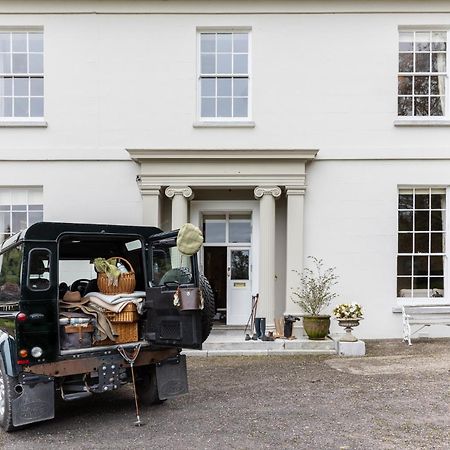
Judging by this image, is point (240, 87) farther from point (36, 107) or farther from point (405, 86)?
point (36, 107)

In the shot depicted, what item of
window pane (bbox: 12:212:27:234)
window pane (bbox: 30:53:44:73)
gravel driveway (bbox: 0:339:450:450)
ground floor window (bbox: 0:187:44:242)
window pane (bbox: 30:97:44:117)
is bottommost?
gravel driveway (bbox: 0:339:450:450)

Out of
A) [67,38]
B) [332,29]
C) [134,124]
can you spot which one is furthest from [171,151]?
[332,29]

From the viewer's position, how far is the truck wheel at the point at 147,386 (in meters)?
6.39

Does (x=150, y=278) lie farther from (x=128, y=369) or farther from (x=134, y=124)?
(x=134, y=124)

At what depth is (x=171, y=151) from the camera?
37.9 ft

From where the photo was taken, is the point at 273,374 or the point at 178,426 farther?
the point at 273,374

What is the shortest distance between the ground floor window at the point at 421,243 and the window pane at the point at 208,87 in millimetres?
5089

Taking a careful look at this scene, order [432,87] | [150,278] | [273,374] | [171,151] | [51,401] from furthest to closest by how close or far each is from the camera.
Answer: [432,87], [171,151], [273,374], [150,278], [51,401]

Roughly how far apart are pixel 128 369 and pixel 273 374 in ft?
10.8

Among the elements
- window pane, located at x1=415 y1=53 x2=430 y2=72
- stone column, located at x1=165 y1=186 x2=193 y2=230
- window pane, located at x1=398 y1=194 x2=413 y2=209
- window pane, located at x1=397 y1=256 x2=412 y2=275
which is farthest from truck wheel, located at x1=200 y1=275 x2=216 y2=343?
window pane, located at x1=415 y1=53 x2=430 y2=72

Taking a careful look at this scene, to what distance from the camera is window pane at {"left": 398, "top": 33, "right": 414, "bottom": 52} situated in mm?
12273

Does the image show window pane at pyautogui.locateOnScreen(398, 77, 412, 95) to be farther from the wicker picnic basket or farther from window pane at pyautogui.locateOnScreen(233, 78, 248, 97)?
A: the wicker picnic basket

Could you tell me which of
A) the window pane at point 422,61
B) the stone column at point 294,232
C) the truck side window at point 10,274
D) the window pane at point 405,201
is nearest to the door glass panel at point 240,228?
the stone column at point 294,232

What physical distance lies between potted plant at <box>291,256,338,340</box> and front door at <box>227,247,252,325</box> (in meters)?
1.53
